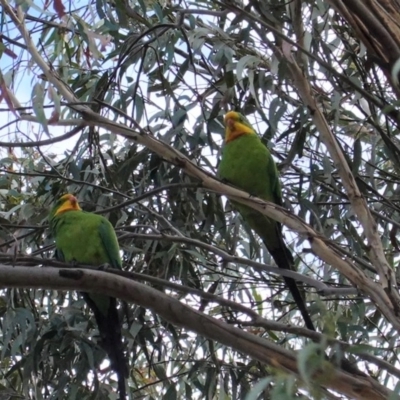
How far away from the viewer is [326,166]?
207 centimetres

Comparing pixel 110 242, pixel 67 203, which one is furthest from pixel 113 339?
pixel 67 203

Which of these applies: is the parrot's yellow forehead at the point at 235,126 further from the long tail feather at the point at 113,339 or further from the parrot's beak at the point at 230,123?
the long tail feather at the point at 113,339

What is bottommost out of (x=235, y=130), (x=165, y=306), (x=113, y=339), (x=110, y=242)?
(x=165, y=306)

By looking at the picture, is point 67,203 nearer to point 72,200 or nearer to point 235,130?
point 72,200

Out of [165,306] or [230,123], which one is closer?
[165,306]

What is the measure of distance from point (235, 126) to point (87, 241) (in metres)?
0.64

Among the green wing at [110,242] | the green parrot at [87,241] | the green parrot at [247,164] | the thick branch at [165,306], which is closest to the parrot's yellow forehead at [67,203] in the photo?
the green parrot at [87,241]

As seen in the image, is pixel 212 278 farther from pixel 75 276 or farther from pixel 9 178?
pixel 75 276

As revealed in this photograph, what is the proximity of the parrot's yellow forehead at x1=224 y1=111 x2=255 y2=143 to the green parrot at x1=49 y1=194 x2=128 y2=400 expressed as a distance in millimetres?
502

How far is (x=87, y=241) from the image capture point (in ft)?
8.04

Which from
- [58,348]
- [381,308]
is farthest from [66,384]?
[381,308]

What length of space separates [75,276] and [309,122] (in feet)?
3.48

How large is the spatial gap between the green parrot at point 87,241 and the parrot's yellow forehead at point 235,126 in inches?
19.8

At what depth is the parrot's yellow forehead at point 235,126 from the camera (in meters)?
2.38
